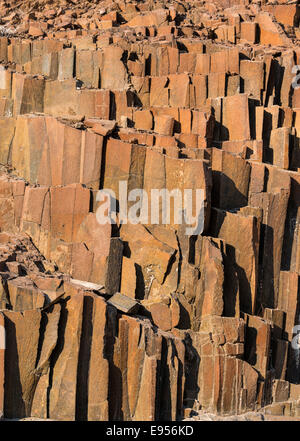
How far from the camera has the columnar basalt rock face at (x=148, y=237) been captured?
13836 millimetres

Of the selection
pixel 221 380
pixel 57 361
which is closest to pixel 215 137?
pixel 221 380

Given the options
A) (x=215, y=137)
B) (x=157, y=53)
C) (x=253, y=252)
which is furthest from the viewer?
(x=157, y=53)

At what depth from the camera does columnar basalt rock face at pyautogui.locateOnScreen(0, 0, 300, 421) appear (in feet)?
45.4

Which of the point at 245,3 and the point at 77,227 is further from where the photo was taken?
the point at 245,3

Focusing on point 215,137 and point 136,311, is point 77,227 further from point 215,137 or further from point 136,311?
point 215,137

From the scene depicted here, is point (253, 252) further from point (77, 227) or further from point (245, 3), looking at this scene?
point (245, 3)

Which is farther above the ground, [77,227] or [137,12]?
[137,12]

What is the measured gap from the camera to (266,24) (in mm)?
25156

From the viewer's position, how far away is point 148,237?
52.1 ft

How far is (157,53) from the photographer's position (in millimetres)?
22188

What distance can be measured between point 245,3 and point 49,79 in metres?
10.4

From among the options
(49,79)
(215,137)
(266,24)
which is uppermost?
(266,24)

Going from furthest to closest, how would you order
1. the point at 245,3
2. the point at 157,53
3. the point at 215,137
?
the point at 245,3, the point at 157,53, the point at 215,137

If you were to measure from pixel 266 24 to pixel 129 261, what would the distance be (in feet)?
41.9
